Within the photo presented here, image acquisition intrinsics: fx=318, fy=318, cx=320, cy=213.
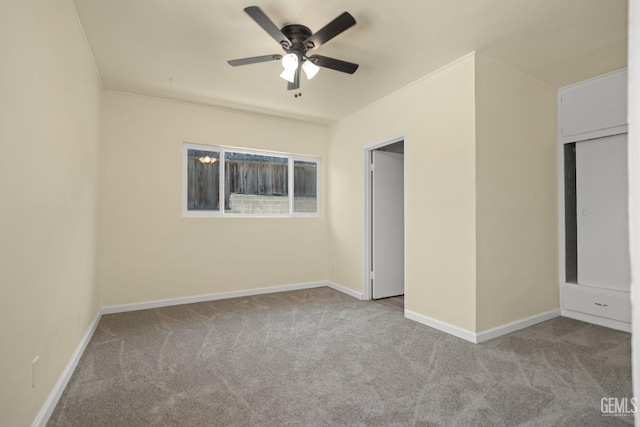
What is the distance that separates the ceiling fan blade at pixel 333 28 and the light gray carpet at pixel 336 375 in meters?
2.47

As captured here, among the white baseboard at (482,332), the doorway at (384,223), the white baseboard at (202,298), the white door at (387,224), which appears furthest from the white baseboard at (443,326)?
the white baseboard at (202,298)

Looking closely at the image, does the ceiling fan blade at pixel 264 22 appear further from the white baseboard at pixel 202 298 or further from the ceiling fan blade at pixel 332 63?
the white baseboard at pixel 202 298

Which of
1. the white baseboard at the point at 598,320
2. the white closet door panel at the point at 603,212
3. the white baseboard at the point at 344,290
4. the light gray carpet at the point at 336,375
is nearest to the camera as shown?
the light gray carpet at the point at 336,375

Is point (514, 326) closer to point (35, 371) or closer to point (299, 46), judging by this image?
point (299, 46)

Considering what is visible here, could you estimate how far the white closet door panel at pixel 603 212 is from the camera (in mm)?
3238

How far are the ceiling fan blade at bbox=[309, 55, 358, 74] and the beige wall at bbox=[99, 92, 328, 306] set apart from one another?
226 cm

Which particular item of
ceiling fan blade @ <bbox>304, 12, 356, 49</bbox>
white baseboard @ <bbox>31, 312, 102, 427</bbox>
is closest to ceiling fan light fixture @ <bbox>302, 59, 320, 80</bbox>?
ceiling fan blade @ <bbox>304, 12, 356, 49</bbox>

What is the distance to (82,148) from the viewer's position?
2701 millimetres

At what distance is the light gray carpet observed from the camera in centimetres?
187

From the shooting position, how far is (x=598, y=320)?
3305mm

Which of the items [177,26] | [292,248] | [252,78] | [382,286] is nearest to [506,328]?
[382,286]

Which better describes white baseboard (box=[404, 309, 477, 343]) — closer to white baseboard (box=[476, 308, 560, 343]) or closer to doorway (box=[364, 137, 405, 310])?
white baseboard (box=[476, 308, 560, 343])

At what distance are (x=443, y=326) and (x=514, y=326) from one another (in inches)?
27.5

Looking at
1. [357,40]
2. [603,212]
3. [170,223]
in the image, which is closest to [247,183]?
[170,223]
